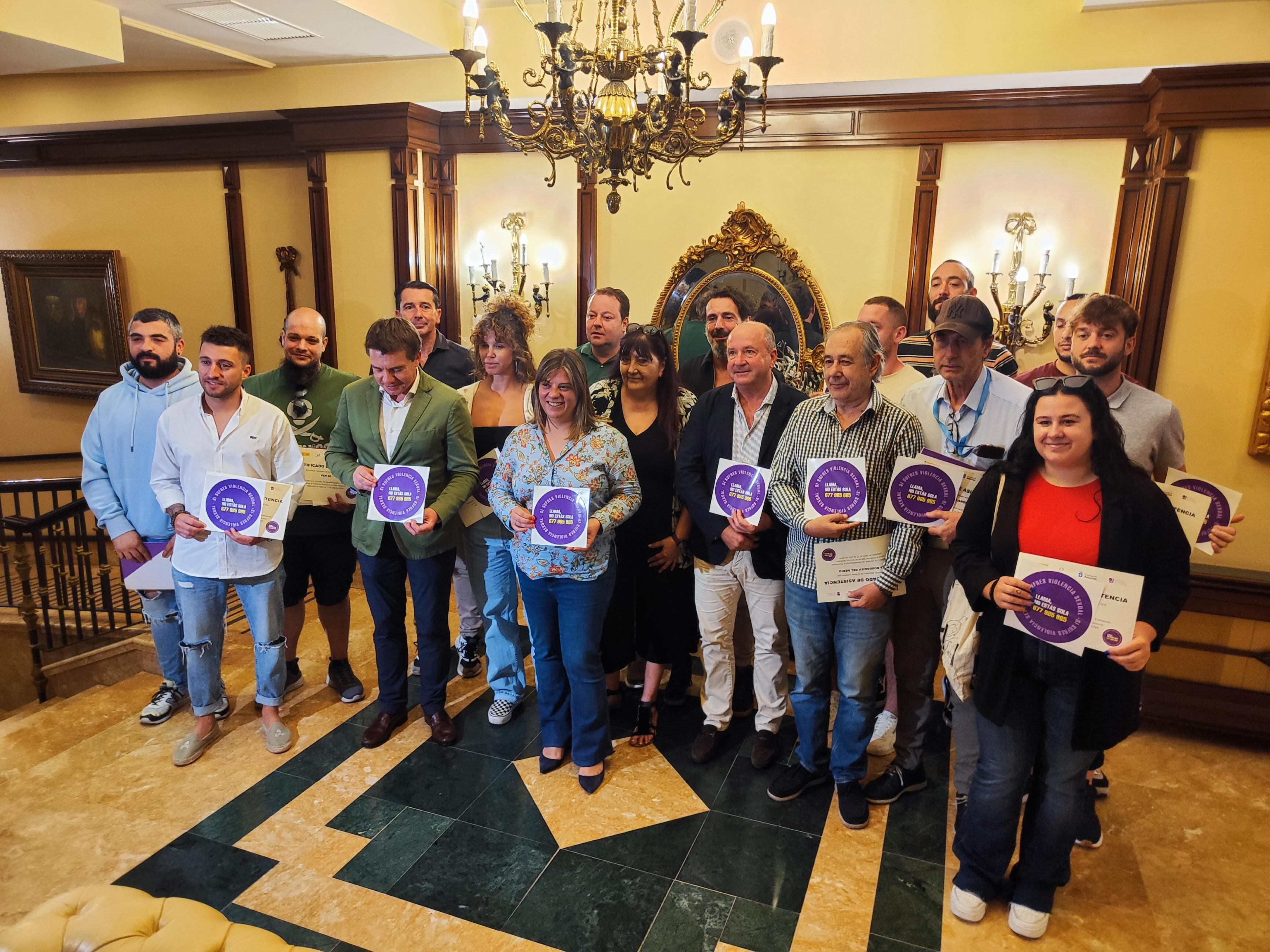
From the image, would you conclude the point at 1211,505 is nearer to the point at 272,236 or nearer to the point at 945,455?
the point at 945,455

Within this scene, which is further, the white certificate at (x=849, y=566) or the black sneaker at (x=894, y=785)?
the black sneaker at (x=894, y=785)

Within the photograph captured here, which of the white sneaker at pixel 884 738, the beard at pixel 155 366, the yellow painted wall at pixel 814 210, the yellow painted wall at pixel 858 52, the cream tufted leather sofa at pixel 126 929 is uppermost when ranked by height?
the yellow painted wall at pixel 858 52

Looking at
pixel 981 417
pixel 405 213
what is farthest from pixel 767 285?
pixel 981 417

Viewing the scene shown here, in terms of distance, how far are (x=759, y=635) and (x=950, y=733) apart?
43.6 inches

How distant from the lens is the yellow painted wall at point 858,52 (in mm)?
4117

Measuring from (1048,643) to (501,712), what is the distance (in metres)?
2.20

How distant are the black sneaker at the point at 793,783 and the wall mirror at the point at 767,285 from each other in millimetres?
2850

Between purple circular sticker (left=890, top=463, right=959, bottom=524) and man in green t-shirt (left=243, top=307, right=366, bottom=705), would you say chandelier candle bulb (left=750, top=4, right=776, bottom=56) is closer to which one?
purple circular sticker (left=890, top=463, right=959, bottom=524)

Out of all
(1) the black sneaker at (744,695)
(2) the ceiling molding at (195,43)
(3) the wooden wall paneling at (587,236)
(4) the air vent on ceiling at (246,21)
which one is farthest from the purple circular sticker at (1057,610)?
(2) the ceiling molding at (195,43)

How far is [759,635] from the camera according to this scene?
297cm

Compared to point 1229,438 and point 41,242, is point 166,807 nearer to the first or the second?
point 1229,438

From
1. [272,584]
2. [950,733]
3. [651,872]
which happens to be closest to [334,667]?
[272,584]

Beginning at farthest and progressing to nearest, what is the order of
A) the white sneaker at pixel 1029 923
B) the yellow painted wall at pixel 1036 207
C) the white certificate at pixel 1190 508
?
the yellow painted wall at pixel 1036 207 < the white certificate at pixel 1190 508 < the white sneaker at pixel 1029 923

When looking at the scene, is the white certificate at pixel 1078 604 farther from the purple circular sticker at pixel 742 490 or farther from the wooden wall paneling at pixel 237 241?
the wooden wall paneling at pixel 237 241
